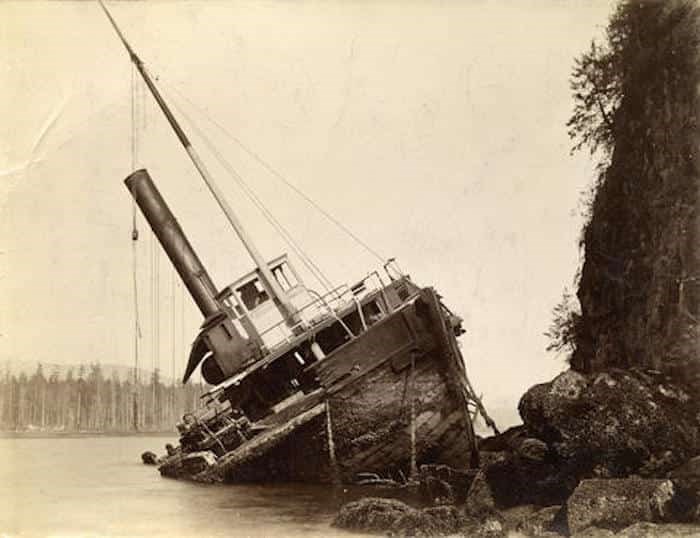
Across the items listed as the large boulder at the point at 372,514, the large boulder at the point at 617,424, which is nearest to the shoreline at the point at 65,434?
the large boulder at the point at 372,514

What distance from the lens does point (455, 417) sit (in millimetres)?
9625

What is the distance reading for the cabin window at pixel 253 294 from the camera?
1090cm

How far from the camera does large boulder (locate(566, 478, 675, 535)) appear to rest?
24.5 feet

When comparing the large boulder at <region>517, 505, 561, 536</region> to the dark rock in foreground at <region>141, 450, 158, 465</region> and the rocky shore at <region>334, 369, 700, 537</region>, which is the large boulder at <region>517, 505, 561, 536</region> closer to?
the rocky shore at <region>334, 369, 700, 537</region>

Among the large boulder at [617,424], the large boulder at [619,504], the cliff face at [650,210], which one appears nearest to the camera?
the large boulder at [619,504]

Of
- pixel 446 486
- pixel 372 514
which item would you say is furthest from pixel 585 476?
pixel 372 514

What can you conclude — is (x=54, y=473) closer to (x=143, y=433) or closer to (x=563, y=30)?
(x=563, y=30)

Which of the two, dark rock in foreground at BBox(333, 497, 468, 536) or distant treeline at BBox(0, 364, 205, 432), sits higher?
distant treeline at BBox(0, 364, 205, 432)

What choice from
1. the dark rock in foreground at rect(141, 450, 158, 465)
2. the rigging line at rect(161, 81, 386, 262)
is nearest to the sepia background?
the rigging line at rect(161, 81, 386, 262)

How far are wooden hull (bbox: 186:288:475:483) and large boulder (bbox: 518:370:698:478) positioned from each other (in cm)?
145

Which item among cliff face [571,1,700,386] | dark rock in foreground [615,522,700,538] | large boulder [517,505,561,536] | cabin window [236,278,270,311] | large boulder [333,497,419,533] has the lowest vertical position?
dark rock in foreground [615,522,700,538]

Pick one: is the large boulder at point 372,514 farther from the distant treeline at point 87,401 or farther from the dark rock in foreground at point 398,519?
the distant treeline at point 87,401

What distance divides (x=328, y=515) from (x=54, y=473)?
328 cm

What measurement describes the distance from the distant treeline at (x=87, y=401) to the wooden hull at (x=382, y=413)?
2016 millimetres
